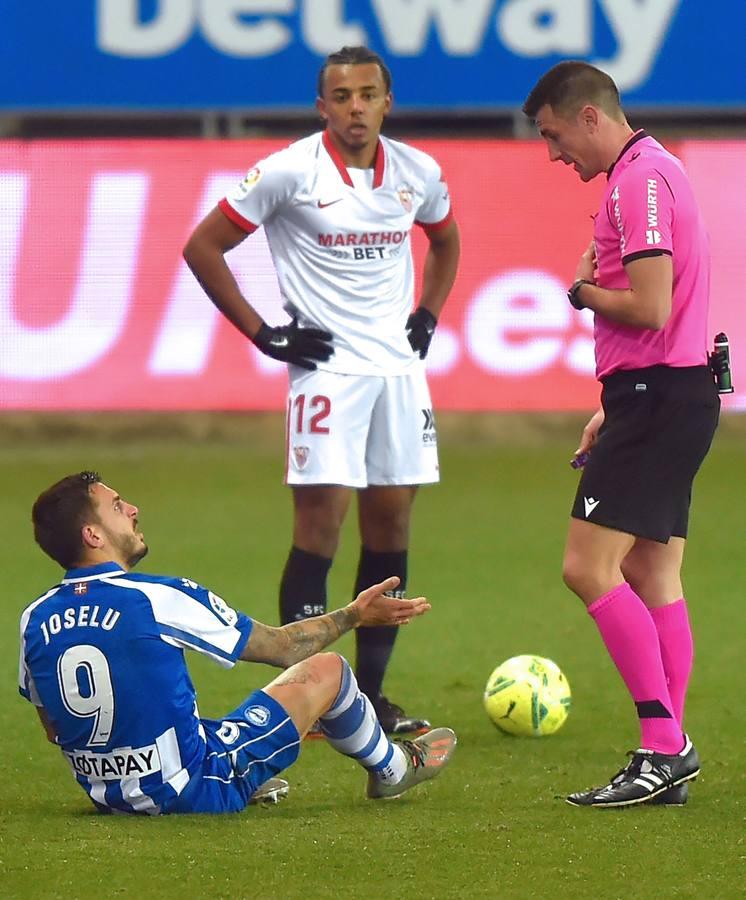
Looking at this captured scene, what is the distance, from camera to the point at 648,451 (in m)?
4.66

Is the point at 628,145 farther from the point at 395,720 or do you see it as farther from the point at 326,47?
the point at 326,47

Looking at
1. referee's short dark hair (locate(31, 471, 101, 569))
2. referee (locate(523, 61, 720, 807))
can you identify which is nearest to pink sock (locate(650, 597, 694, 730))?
referee (locate(523, 61, 720, 807))

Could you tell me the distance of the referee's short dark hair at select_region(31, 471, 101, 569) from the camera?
14.5 feet

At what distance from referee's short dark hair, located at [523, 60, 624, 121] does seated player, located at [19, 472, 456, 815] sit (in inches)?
51.4

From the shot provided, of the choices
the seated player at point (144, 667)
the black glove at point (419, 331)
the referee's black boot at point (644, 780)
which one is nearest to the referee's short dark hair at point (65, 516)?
the seated player at point (144, 667)

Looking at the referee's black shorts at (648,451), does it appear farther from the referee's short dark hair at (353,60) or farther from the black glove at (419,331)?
the referee's short dark hair at (353,60)

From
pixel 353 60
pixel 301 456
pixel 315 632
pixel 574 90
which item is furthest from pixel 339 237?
pixel 315 632

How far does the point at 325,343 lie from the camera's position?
19.8 ft

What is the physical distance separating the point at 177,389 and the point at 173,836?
7917 millimetres

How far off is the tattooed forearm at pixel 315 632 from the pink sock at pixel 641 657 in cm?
64

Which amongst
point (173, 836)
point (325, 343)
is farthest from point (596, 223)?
point (173, 836)

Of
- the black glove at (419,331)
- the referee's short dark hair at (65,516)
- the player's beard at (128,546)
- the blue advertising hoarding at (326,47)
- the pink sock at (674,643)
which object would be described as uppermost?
the blue advertising hoarding at (326,47)

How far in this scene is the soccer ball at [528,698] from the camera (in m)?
5.74

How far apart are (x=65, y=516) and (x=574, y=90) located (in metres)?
1.68
